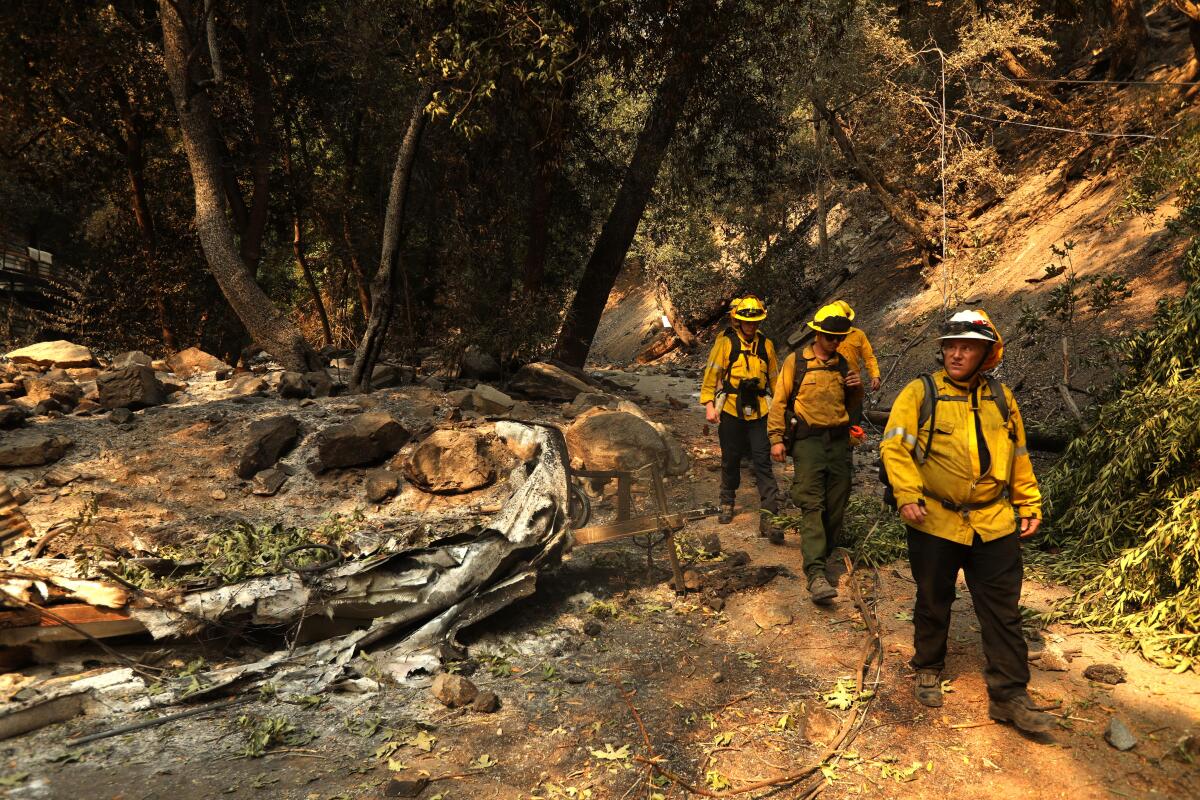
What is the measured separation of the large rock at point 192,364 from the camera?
10625 millimetres

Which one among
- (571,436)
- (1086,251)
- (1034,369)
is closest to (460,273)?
(571,436)

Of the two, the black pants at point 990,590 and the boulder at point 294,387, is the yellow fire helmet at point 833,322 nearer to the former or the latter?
the black pants at point 990,590

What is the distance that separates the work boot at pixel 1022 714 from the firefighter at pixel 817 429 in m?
1.70

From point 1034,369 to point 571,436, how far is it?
724cm

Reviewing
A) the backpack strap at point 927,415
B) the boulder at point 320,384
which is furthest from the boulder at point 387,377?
the backpack strap at point 927,415

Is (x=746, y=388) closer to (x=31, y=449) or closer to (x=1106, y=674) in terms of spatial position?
(x=1106, y=674)

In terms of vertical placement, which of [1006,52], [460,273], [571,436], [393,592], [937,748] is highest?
[1006,52]

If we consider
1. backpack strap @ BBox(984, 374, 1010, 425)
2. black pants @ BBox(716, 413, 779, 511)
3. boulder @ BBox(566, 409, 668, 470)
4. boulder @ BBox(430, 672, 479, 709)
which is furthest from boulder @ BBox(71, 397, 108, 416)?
backpack strap @ BBox(984, 374, 1010, 425)

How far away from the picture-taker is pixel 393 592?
16.5 feet

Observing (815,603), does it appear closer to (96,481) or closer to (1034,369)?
(96,481)

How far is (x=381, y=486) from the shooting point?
24.6 feet

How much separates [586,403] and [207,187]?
5.88 meters

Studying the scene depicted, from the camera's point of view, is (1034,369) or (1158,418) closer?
(1158,418)

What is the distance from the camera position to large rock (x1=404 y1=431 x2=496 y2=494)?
7441 mm
